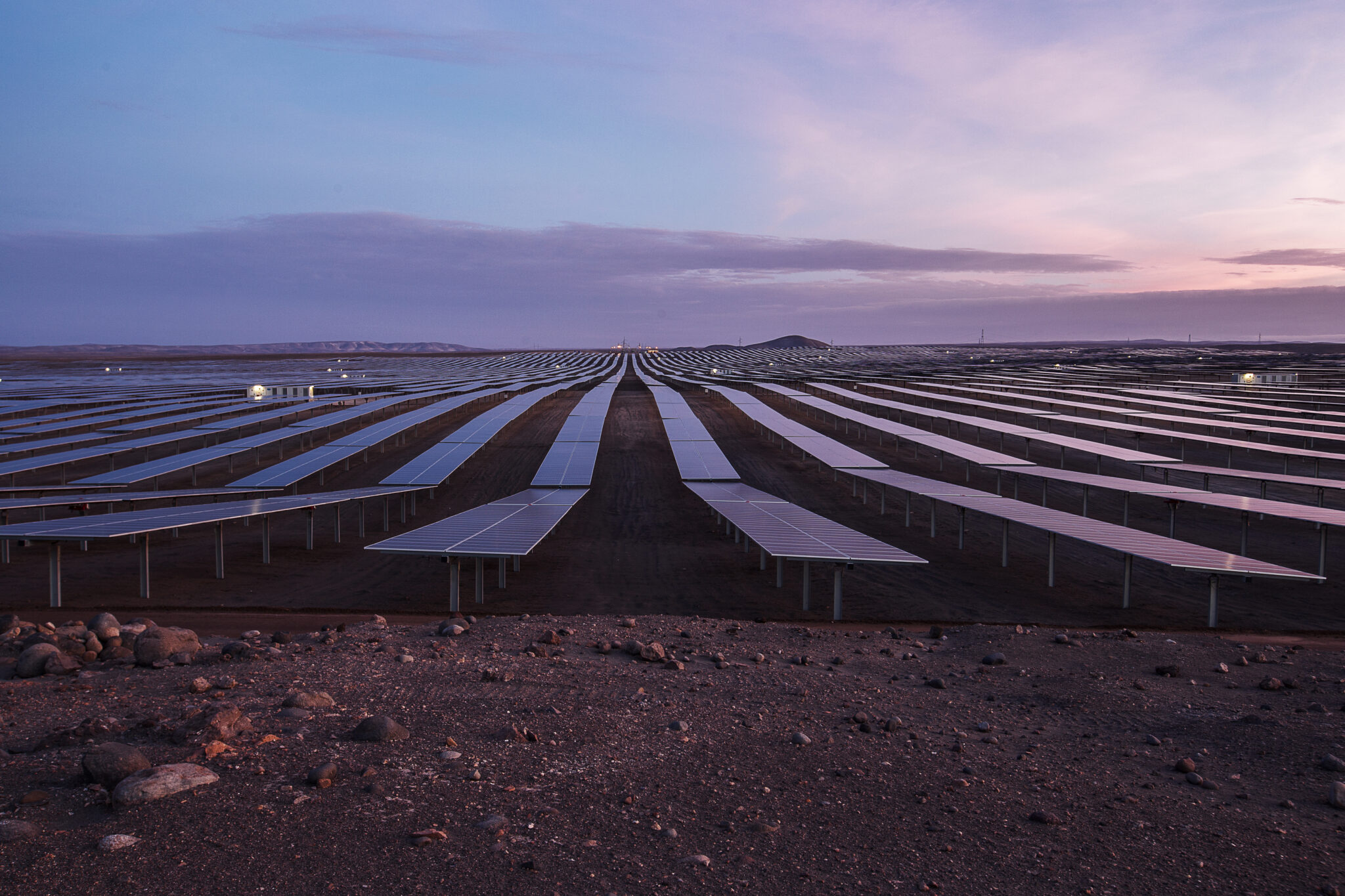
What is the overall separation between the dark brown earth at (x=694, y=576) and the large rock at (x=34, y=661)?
5114 millimetres

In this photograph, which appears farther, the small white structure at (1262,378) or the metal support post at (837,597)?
the small white structure at (1262,378)

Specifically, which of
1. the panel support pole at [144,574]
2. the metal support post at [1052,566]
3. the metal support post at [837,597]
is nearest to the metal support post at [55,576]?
the panel support pole at [144,574]

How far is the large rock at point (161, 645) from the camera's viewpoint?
8.45 metres

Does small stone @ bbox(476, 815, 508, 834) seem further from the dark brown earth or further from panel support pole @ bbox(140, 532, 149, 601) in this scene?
panel support pole @ bbox(140, 532, 149, 601)

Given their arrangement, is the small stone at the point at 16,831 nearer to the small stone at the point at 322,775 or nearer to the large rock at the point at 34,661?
the small stone at the point at 322,775

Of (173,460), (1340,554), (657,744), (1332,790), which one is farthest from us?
(173,460)

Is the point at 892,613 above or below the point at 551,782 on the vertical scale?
below

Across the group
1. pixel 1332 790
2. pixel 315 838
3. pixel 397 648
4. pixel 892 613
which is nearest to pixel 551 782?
pixel 315 838

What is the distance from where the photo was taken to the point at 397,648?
30.3ft

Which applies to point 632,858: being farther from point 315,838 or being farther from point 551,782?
point 315,838

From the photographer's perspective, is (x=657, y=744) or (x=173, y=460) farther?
(x=173, y=460)

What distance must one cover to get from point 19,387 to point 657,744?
72.6 meters

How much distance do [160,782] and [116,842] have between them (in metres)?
0.52

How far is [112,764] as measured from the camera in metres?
5.41
